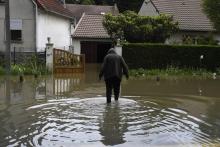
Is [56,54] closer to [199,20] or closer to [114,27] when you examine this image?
[114,27]

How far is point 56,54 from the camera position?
31.9 metres

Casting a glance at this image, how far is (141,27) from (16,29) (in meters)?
8.63

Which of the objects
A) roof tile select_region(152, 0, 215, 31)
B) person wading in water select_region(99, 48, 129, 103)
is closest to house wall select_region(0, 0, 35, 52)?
roof tile select_region(152, 0, 215, 31)

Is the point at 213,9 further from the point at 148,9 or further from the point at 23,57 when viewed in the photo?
the point at 148,9

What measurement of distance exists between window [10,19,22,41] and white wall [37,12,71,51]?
4.06 feet

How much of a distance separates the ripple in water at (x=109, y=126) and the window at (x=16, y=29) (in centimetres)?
2046

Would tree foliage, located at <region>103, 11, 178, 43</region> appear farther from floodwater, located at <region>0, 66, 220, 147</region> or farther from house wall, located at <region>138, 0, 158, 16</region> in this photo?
floodwater, located at <region>0, 66, 220, 147</region>

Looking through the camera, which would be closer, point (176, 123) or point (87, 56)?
point (176, 123)

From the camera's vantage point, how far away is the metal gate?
103 feet

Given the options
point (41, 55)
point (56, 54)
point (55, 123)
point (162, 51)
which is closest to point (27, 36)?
point (41, 55)

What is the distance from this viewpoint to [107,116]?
13.9 meters

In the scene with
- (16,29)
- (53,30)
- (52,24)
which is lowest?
(16,29)

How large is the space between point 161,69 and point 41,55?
798 cm

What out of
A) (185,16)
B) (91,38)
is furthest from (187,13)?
(91,38)
